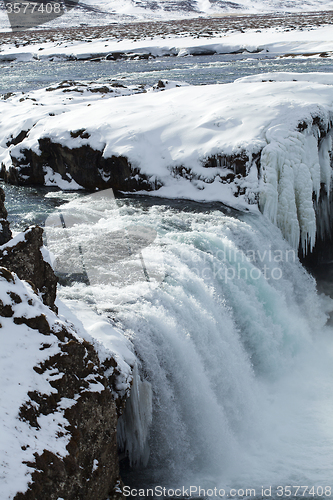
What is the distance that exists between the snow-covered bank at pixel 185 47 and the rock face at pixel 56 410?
27.1 m

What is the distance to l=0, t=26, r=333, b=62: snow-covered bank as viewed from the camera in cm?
2936

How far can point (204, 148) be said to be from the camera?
916 cm

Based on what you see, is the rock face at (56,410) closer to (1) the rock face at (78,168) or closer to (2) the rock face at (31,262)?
(2) the rock face at (31,262)

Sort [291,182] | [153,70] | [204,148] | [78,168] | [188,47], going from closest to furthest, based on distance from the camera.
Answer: [291,182]
[204,148]
[78,168]
[153,70]
[188,47]

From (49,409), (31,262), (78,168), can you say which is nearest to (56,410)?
(49,409)

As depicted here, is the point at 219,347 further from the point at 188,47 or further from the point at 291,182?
the point at 188,47

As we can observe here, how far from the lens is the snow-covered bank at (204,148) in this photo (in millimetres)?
8680

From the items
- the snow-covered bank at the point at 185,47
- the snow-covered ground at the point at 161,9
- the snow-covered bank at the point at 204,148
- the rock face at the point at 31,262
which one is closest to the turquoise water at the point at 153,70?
the snow-covered bank at the point at 185,47

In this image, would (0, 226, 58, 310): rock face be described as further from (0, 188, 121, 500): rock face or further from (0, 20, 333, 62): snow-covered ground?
(0, 20, 333, 62): snow-covered ground

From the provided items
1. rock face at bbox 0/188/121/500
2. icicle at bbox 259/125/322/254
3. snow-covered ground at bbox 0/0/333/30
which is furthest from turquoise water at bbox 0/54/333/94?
snow-covered ground at bbox 0/0/333/30

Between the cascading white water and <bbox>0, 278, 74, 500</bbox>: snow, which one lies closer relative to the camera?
<bbox>0, 278, 74, 500</bbox>: snow

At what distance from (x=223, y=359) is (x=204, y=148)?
16.4ft

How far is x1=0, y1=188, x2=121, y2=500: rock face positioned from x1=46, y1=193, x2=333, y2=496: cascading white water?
3.00ft

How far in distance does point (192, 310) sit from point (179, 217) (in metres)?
2.89
